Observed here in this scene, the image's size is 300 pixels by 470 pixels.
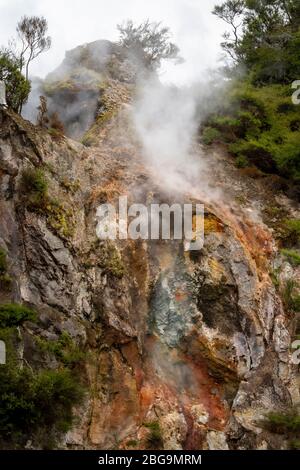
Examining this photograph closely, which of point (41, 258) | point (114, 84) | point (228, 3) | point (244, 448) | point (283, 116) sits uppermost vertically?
point (228, 3)

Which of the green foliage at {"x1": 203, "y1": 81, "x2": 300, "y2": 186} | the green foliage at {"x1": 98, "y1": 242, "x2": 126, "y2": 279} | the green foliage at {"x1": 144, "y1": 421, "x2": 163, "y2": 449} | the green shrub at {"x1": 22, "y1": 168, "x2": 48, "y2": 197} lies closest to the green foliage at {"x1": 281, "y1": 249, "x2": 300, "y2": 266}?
the green foliage at {"x1": 203, "y1": 81, "x2": 300, "y2": 186}

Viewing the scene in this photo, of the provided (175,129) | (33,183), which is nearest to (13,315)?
(33,183)

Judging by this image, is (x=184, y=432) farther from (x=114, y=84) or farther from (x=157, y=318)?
(x=114, y=84)

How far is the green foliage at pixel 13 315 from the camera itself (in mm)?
8758

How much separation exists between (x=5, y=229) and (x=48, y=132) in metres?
3.44

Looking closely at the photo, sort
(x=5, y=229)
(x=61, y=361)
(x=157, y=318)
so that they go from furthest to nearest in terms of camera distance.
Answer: (x=157, y=318), (x=5, y=229), (x=61, y=361)

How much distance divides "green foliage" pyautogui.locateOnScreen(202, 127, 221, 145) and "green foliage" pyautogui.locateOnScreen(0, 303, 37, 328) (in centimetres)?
895

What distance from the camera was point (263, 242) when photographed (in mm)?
12875

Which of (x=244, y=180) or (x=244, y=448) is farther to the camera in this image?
(x=244, y=180)

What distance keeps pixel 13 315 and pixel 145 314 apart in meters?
3.08

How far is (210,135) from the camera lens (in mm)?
16141

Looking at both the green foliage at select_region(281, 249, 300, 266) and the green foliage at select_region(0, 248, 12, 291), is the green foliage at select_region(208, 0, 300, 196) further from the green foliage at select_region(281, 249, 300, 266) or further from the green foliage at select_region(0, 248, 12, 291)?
the green foliage at select_region(0, 248, 12, 291)

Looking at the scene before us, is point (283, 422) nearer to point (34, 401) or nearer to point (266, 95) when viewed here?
point (34, 401)

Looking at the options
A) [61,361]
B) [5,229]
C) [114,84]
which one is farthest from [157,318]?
[114,84]
